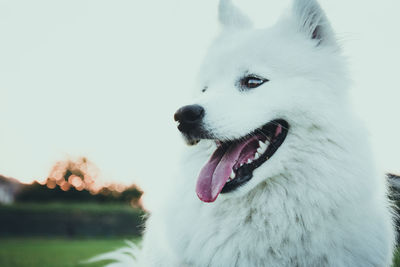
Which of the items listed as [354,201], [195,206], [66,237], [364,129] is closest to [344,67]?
[364,129]

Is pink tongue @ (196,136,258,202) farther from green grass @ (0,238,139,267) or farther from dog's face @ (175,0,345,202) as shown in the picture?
green grass @ (0,238,139,267)

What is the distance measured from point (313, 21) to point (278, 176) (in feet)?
4.18

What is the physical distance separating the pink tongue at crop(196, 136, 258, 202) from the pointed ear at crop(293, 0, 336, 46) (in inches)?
38.5

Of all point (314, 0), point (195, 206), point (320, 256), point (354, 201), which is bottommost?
point (320, 256)

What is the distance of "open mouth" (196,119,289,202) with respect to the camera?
203 cm

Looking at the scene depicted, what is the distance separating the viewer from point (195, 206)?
2207mm

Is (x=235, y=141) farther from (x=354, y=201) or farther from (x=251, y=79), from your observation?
(x=354, y=201)

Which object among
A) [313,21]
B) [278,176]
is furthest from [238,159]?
[313,21]

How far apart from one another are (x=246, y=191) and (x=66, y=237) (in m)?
23.1

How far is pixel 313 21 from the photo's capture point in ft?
7.89

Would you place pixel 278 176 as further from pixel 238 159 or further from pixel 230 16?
pixel 230 16

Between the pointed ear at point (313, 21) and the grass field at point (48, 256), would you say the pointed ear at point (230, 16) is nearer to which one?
the pointed ear at point (313, 21)

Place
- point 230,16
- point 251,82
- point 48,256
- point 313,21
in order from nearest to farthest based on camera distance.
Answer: point 251,82, point 313,21, point 230,16, point 48,256

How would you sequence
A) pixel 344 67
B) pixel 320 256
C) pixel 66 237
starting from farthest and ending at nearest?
1. pixel 66 237
2. pixel 344 67
3. pixel 320 256
